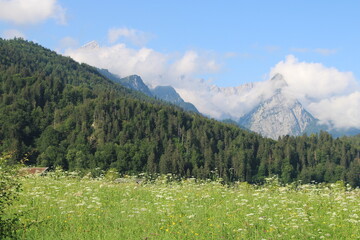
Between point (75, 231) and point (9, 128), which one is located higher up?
point (9, 128)

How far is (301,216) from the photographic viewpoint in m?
13.8

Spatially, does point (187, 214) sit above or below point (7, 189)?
below

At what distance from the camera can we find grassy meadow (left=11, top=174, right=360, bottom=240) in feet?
42.1

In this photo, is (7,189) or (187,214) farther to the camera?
(187,214)

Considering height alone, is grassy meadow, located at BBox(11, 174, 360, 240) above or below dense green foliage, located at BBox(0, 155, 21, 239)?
below

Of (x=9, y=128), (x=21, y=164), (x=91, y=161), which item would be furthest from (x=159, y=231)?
(x=9, y=128)

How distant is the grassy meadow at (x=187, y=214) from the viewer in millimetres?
12836

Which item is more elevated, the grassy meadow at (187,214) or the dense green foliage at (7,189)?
the dense green foliage at (7,189)

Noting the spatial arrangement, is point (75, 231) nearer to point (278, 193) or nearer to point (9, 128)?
point (278, 193)

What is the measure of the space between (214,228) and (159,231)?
203 cm

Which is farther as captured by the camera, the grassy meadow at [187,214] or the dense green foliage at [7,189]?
the grassy meadow at [187,214]

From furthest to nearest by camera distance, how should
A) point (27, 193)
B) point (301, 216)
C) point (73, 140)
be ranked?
1. point (73, 140)
2. point (27, 193)
3. point (301, 216)

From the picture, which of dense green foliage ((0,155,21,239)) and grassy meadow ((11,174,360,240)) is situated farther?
grassy meadow ((11,174,360,240))

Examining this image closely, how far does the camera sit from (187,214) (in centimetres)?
1530
